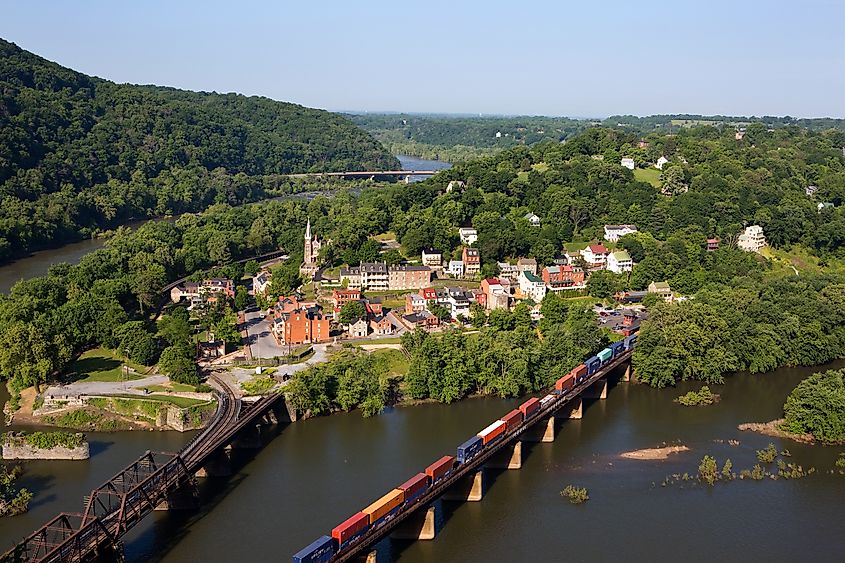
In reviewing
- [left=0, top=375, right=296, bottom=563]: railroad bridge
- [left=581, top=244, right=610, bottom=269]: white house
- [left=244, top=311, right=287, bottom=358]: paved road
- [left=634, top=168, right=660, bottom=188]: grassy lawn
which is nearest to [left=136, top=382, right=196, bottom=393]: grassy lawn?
[left=0, top=375, right=296, bottom=563]: railroad bridge

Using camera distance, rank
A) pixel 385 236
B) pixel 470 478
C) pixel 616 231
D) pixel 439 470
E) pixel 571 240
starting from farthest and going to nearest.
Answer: pixel 385 236, pixel 571 240, pixel 616 231, pixel 470 478, pixel 439 470

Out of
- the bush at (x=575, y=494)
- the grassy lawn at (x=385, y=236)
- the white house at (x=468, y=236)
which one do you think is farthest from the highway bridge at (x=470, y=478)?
the grassy lawn at (x=385, y=236)

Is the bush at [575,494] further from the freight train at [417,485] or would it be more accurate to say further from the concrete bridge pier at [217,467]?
the concrete bridge pier at [217,467]

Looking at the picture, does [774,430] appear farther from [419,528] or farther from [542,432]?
[419,528]

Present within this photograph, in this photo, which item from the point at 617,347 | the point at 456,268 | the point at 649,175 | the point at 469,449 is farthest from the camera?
the point at 649,175

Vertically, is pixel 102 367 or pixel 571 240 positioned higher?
pixel 571 240

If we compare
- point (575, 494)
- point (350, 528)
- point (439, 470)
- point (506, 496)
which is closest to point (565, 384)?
point (575, 494)

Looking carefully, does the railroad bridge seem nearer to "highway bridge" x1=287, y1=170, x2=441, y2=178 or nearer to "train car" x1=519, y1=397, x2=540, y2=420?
"train car" x1=519, y1=397, x2=540, y2=420
